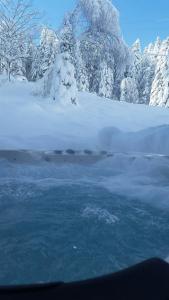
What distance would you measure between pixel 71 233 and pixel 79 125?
3.58 meters

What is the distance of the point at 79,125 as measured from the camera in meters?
6.26

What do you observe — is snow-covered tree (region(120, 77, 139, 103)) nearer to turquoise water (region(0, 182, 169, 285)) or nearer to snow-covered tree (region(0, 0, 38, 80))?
snow-covered tree (region(0, 0, 38, 80))

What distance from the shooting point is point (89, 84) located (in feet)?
60.3

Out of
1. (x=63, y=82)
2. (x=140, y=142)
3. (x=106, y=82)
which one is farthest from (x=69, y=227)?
(x=106, y=82)

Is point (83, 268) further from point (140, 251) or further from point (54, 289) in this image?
point (54, 289)

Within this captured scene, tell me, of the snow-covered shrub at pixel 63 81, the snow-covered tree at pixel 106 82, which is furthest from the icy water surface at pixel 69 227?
the snow-covered tree at pixel 106 82

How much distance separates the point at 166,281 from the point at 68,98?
641cm

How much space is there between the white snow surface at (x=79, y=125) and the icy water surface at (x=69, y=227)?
1.06 m

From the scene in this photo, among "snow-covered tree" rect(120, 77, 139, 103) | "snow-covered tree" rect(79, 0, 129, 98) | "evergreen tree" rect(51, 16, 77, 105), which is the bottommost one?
"snow-covered tree" rect(120, 77, 139, 103)

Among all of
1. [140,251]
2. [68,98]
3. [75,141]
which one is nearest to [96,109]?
[68,98]

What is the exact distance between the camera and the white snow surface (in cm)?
534

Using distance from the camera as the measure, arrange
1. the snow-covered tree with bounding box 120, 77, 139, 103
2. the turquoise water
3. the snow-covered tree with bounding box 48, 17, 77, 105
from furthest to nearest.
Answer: the snow-covered tree with bounding box 120, 77, 139, 103 < the snow-covered tree with bounding box 48, 17, 77, 105 < the turquoise water

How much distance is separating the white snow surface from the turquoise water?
1475 mm

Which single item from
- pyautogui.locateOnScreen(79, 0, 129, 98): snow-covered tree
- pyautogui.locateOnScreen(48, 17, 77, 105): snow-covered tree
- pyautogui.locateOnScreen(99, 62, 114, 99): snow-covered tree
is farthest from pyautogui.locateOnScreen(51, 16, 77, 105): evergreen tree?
pyautogui.locateOnScreen(99, 62, 114, 99): snow-covered tree
